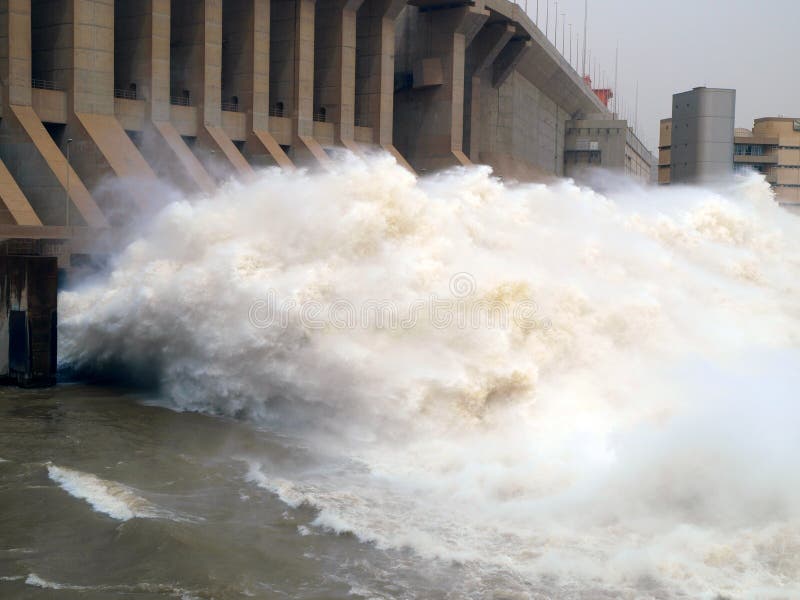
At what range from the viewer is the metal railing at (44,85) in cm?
3128

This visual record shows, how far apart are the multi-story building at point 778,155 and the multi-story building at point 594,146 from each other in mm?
19961

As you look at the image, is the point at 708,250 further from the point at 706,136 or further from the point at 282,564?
the point at 706,136

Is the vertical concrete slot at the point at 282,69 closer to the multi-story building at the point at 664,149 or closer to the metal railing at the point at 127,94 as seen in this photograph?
the metal railing at the point at 127,94

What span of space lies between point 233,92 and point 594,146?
35373mm

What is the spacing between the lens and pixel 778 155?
82625 millimetres

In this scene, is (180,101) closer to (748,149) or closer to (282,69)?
(282,69)

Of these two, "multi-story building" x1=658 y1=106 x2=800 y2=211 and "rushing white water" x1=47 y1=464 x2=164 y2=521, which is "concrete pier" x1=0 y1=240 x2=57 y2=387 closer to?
"rushing white water" x1=47 y1=464 x2=164 y2=521

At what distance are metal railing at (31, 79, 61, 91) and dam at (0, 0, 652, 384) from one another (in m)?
0.08

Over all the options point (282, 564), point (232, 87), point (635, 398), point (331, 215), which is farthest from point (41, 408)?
point (232, 87)

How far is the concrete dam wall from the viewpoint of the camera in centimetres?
2931

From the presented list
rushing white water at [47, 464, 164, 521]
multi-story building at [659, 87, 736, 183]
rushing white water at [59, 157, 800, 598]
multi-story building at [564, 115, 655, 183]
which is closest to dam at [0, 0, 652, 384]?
rushing white water at [59, 157, 800, 598]

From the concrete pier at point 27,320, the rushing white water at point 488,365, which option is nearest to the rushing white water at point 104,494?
the rushing white water at point 488,365

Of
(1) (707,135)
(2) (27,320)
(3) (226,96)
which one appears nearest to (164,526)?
(2) (27,320)

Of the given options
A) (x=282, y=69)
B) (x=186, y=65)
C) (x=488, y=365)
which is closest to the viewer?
(x=488, y=365)
